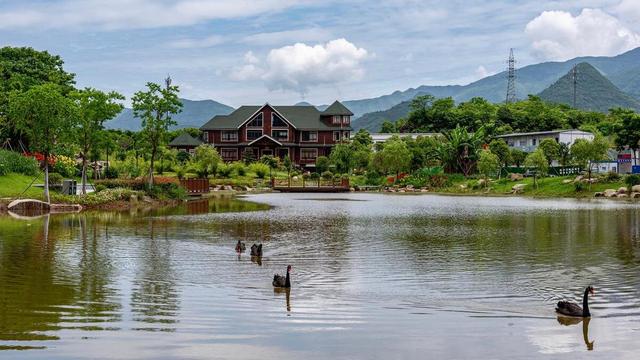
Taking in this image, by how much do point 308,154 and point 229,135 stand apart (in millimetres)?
14633

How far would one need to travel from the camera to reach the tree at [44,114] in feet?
159

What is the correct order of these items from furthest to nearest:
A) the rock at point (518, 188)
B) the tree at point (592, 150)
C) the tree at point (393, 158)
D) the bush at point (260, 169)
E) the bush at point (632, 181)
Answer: the bush at point (260, 169)
the tree at point (393, 158)
the rock at point (518, 188)
the tree at point (592, 150)
the bush at point (632, 181)

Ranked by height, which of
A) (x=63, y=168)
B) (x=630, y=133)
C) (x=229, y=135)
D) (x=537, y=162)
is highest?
(x=229, y=135)

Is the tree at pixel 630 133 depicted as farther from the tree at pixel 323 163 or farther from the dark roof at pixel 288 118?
the dark roof at pixel 288 118

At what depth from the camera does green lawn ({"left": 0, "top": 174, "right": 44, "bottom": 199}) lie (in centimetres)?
4894

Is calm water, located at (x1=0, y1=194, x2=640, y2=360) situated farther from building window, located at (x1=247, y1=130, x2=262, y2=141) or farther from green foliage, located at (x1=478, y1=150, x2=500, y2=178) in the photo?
building window, located at (x1=247, y1=130, x2=262, y2=141)

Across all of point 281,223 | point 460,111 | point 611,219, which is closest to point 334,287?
point 281,223

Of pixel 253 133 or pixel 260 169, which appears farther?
pixel 253 133

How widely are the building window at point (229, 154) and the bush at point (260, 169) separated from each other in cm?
2051

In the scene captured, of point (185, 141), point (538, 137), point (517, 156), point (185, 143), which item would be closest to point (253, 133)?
point (185, 143)

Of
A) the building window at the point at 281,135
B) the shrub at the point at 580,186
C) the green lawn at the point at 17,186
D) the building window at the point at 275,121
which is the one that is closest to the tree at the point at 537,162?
the shrub at the point at 580,186

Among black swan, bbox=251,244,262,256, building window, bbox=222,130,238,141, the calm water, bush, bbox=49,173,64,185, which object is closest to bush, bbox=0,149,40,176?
bush, bbox=49,173,64,185

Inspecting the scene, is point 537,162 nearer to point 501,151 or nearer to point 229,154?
point 501,151

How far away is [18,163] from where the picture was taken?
55938 millimetres
